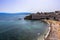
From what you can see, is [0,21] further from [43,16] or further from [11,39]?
[11,39]

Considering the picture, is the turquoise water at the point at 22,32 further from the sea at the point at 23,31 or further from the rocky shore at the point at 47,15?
the rocky shore at the point at 47,15

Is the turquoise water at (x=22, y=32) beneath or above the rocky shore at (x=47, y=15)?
beneath

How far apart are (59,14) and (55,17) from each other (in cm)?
65

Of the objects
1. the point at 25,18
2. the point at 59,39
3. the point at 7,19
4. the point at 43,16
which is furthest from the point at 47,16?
the point at 59,39

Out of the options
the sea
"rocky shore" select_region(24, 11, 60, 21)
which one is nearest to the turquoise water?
the sea

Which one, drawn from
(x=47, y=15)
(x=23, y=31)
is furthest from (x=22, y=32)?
(x=47, y=15)

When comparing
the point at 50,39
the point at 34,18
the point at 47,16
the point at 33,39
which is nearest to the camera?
the point at 50,39

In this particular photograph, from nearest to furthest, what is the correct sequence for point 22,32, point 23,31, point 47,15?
point 22,32
point 23,31
point 47,15

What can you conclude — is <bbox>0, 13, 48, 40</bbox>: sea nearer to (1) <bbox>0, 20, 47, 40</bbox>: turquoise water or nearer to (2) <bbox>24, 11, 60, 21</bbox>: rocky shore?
(1) <bbox>0, 20, 47, 40</bbox>: turquoise water

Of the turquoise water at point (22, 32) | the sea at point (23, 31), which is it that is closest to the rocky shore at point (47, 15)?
the sea at point (23, 31)

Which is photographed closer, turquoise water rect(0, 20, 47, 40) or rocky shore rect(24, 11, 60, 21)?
turquoise water rect(0, 20, 47, 40)

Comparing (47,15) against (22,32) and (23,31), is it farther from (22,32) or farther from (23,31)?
(22,32)

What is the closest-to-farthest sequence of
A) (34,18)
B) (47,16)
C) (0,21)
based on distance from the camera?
(0,21) < (47,16) < (34,18)

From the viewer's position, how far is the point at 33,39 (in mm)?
5531
